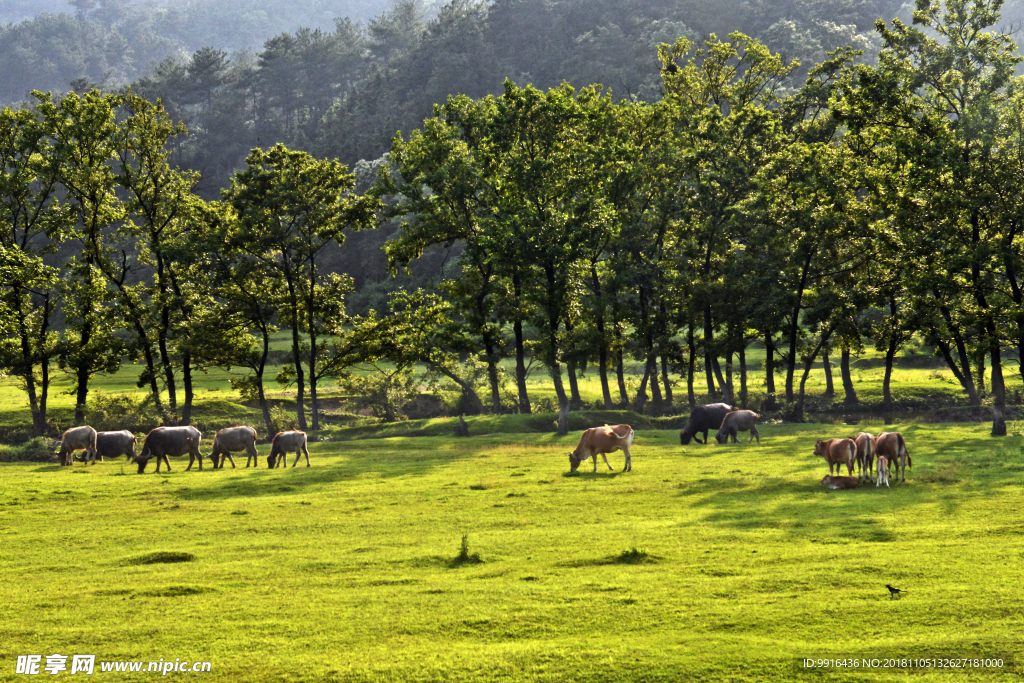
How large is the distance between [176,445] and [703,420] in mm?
25456

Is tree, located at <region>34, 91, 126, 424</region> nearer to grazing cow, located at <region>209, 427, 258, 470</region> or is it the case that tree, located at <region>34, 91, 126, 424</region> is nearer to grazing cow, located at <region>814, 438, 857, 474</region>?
grazing cow, located at <region>209, 427, 258, 470</region>

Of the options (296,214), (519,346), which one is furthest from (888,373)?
(296,214)

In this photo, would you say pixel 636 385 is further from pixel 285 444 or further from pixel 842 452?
pixel 842 452

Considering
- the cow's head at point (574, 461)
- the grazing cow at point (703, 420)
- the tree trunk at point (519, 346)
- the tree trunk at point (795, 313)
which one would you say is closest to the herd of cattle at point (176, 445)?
the cow's head at point (574, 461)

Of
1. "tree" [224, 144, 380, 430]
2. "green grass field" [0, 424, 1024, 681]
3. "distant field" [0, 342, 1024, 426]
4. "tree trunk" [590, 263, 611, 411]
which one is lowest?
"green grass field" [0, 424, 1024, 681]

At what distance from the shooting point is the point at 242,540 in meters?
21.4

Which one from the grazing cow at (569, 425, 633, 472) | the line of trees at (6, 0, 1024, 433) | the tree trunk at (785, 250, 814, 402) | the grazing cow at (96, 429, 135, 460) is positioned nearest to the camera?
the grazing cow at (569, 425, 633, 472)

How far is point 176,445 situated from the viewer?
3809cm

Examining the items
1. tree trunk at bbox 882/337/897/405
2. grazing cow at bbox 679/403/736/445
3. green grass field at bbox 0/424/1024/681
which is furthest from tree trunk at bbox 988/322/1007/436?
tree trunk at bbox 882/337/897/405

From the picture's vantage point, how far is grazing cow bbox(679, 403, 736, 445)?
45.1 metres

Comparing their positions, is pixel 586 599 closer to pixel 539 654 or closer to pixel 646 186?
pixel 539 654

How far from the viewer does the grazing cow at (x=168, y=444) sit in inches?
1484

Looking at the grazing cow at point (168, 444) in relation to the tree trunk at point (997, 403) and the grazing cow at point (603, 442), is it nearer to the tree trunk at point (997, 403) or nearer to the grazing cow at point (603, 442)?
the grazing cow at point (603, 442)

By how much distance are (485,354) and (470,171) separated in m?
11.9
